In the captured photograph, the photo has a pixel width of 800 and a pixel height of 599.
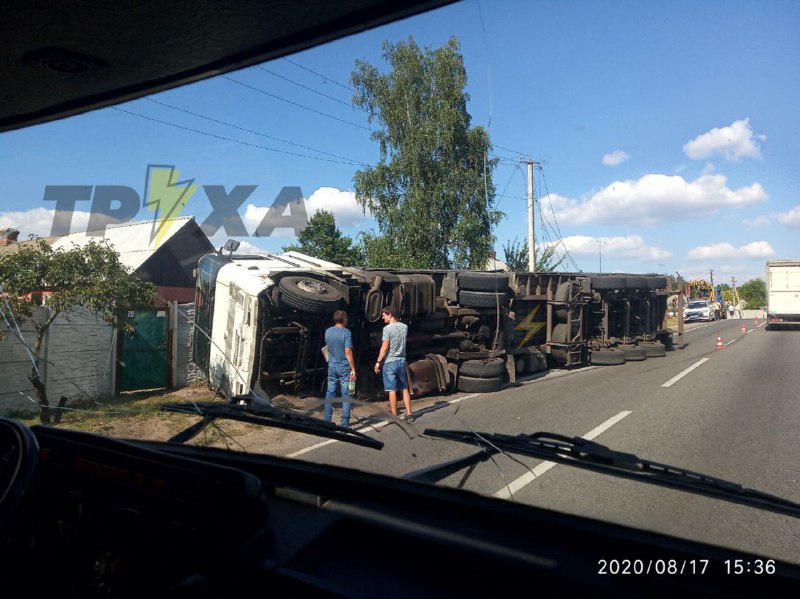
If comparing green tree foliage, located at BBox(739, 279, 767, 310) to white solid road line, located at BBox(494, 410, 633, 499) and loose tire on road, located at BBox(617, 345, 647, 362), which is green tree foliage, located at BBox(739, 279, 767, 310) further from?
white solid road line, located at BBox(494, 410, 633, 499)

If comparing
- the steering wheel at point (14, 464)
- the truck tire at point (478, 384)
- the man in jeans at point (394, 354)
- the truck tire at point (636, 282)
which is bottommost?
the truck tire at point (478, 384)

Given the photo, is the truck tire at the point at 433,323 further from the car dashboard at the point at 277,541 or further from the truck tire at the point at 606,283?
the car dashboard at the point at 277,541

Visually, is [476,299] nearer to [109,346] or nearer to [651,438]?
[651,438]

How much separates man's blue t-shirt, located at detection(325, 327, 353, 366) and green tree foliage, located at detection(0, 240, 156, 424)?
3438 mm

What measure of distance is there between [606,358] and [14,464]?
1448cm

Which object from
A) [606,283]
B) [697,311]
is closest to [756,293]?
[697,311]

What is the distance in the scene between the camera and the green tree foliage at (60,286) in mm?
2824

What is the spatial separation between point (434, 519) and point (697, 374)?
11617 millimetres

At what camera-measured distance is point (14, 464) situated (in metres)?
1.83

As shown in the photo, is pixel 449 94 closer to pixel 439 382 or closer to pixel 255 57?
pixel 255 57

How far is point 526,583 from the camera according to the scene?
1571 mm

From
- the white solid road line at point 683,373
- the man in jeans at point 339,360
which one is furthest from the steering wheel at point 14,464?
the white solid road line at point 683,373

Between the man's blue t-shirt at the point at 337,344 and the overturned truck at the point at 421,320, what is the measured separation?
0.59 meters

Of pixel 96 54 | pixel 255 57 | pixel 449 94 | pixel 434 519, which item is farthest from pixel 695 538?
pixel 449 94
